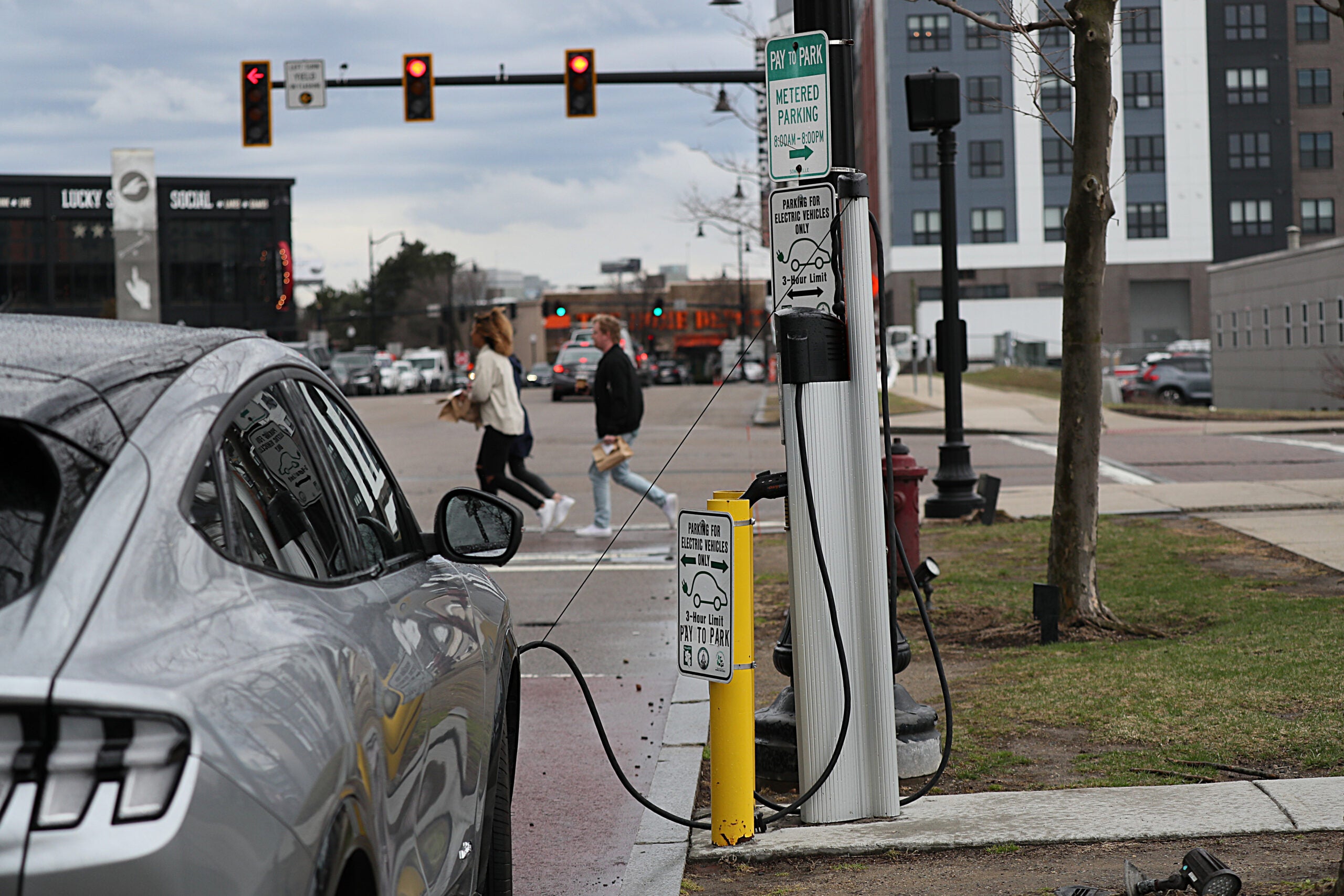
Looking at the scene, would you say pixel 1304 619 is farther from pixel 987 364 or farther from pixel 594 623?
pixel 987 364

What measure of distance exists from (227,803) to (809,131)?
3.54m

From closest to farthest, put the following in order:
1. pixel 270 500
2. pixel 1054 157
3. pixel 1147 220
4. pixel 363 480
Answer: pixel 270 500, pixel 363 480, pixel 1054 157, pixel 1147 220

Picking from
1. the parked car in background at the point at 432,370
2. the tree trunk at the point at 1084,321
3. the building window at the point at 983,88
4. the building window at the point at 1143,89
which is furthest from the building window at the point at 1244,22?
the tree trunk at the point at 1084,321

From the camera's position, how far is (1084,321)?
7.65m

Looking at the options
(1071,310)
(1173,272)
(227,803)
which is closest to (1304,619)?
(1071,310)

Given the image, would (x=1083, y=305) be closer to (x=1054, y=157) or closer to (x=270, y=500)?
(x=270, y=500)

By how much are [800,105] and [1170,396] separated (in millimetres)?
39946

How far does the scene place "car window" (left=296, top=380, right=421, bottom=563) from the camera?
3.20m

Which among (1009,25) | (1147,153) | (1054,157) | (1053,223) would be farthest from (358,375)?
(1009,25)

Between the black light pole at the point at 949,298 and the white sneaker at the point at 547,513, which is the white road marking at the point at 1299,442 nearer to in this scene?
the black light pole at the point at 949,298

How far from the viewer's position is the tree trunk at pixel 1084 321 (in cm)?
753

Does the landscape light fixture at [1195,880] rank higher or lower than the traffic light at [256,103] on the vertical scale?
lower

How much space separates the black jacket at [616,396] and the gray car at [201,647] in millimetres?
9772

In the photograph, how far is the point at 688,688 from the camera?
7.18 m
